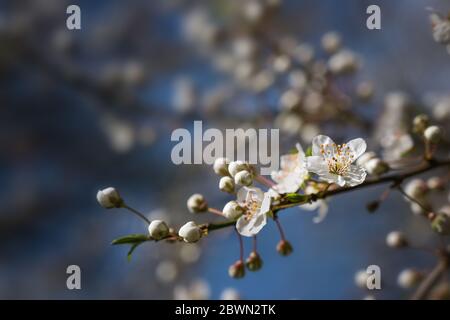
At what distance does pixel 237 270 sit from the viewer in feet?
4.36

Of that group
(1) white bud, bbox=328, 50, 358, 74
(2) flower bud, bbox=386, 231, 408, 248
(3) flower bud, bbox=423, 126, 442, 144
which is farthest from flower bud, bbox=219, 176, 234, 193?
(1) white bud, bbox=328, 50, 358, 74

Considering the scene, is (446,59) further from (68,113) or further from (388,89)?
(68,113)

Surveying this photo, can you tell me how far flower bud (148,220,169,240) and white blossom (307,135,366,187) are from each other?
0.32 metres

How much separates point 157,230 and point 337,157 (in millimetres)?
421

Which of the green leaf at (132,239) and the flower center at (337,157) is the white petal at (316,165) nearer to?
the flower center at (337,157)

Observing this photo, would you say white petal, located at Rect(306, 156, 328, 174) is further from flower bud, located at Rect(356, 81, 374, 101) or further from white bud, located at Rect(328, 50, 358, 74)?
flower bud, located at Rect(356, 81, 374, 101)

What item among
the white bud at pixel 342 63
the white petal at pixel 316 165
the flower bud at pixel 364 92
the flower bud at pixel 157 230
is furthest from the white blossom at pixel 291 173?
the flower bud at pixel 364 92

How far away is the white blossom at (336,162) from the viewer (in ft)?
3.88

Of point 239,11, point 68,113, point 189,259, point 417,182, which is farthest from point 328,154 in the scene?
point 68,113

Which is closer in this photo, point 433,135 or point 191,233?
point 191,233

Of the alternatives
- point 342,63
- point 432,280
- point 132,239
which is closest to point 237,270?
point 132,239

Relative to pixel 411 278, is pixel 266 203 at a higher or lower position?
higher

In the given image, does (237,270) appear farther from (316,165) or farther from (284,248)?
(316,165)

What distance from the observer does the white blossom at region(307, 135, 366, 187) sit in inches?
46.6
